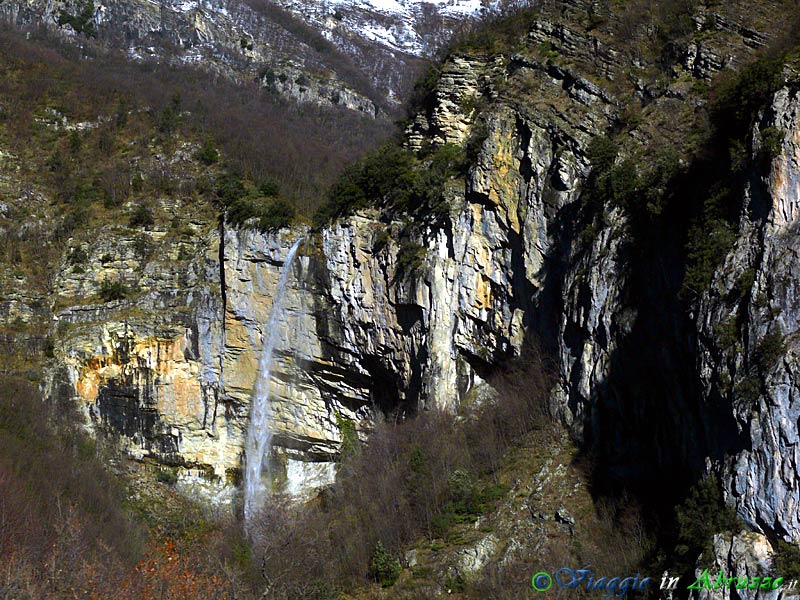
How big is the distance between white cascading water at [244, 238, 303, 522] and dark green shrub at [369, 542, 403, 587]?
539 inches

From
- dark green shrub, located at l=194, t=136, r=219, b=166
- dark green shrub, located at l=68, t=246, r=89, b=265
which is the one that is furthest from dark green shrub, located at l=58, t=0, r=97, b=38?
dark green shrub, located at l=68, t=246, r=89, b=265

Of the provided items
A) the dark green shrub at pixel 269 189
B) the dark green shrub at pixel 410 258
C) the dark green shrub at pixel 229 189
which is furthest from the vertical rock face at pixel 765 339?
the dark green shrub at pixel 229 189

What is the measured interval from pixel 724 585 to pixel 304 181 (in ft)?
124

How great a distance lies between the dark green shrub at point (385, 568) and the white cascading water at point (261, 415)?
44.9 ft

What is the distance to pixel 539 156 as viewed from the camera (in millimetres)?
32625

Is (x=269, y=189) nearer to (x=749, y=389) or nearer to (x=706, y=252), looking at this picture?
(x=706, y=252)

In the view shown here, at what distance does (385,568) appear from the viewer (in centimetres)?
2727

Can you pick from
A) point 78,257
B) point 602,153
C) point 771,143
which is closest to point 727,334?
point 771,143

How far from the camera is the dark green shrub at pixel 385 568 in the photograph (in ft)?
89.0

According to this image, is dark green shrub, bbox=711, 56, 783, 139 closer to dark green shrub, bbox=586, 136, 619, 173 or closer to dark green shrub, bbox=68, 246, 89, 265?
dark green shrub, bbox=586, 136, 619, 173

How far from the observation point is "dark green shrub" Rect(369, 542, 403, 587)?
2714 centimetres

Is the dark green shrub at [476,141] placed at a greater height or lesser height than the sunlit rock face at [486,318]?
greater

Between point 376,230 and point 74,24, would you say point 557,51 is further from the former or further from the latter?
point 74,24

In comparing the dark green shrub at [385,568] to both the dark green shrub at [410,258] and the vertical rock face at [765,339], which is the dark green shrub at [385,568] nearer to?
the vertical rock face at [765,339]
